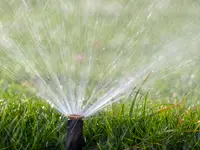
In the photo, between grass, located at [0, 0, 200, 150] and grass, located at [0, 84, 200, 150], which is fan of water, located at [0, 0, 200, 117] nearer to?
grass, located at [0, 0, 200, 150]

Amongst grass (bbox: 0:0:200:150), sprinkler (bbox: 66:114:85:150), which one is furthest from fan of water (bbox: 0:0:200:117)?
sprinkler (bbox: 66:114:85:150)

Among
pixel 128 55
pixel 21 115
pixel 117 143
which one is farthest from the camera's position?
pixel 128 55

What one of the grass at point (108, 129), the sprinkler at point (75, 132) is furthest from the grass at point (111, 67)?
the sprinkler at point (75, 132)

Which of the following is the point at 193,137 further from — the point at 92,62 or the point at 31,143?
the point at 92,62

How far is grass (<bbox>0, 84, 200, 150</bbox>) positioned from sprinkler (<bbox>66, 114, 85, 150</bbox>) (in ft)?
0.51

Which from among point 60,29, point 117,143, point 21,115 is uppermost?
point 60,29

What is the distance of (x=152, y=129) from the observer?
11.2ft

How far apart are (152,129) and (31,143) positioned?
87 cm

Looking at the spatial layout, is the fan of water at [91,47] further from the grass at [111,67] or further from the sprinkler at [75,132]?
the sprinkler at [75,132]

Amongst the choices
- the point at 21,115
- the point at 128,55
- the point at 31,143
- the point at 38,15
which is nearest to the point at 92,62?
the point at 128,55

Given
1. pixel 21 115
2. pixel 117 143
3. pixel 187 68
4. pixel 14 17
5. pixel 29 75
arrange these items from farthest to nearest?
pixel 187 68, pixel 14 17, pixel 29 75, pixel 21 115, pixel 117 143

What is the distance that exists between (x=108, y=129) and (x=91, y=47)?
191 cm

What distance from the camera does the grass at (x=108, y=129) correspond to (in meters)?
3.29

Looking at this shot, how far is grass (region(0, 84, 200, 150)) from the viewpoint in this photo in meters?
3.29
